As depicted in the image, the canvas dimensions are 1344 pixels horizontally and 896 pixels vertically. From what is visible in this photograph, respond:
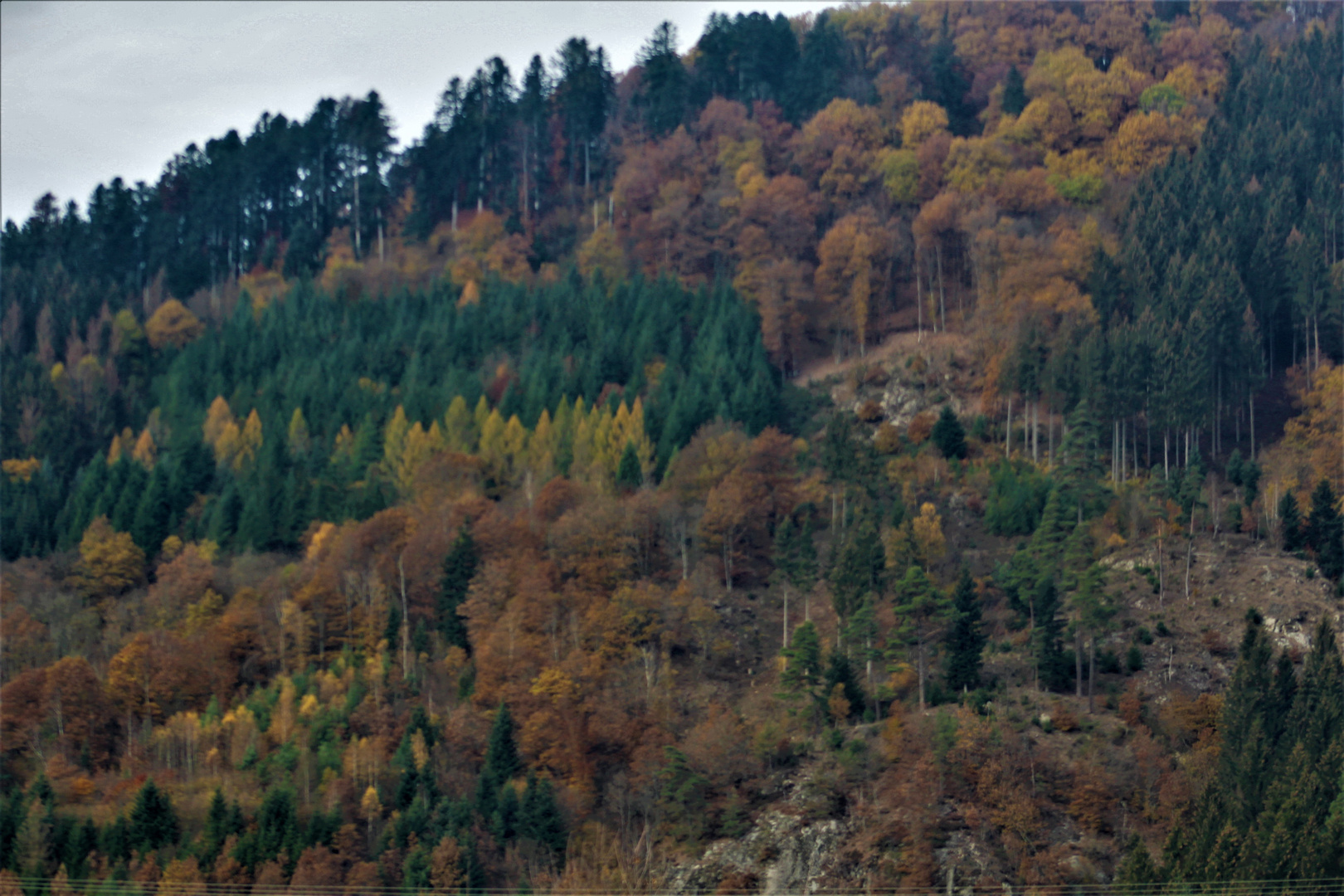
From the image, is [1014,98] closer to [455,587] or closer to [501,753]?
[455,587]

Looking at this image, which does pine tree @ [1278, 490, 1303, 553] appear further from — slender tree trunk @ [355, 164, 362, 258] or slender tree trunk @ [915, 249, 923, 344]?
slender tree trunk @ [355, 164, 362, 258]

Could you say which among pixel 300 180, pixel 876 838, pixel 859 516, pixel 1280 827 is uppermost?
pixel 300 180

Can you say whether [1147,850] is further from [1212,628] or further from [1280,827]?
[1212,628]

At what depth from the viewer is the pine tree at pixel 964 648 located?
5962 cm

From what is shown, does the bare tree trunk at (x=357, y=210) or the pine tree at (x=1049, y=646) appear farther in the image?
the bare tree trunk at (x=357, y=210)

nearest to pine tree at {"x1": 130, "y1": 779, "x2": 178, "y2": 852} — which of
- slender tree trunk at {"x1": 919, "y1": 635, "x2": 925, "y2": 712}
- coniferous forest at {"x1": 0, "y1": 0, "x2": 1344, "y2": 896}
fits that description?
coniferous forest at {"x1": 0, "y1": 0, "x2": 1344, "y2": 896}

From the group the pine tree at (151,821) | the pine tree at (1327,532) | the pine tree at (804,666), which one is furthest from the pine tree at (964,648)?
the pine tree at (151,821)

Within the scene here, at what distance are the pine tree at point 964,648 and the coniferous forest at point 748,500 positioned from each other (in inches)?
9.0

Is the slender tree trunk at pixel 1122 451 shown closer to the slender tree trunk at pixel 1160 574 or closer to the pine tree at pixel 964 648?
the slender tree trunk at pixel 1160 574

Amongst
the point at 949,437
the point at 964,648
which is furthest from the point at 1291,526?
the point at 949,437

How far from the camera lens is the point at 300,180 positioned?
127 metres

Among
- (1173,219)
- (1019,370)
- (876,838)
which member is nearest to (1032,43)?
(1173,219)

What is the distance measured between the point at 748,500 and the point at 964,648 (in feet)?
52.9

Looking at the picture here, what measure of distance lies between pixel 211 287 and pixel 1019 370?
237 ft
